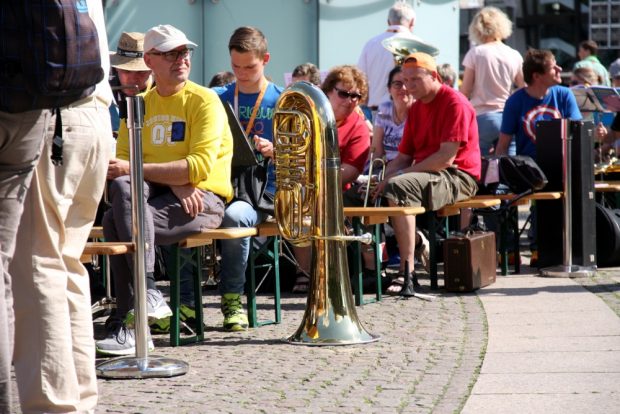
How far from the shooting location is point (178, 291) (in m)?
6.54

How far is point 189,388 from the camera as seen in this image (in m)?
5.41

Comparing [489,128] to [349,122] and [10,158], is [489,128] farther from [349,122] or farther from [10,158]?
[10,158]

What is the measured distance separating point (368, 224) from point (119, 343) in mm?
2418

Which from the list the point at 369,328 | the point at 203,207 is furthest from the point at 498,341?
the point at 203,207

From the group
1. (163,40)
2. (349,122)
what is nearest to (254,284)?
(163,40)

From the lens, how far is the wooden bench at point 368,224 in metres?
8.05

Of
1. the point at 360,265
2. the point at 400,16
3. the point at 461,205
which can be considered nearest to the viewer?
the point at 360,265

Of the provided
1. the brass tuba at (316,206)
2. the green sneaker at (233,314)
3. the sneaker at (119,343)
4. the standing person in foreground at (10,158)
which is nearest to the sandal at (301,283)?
the green sneaker at (233,314)

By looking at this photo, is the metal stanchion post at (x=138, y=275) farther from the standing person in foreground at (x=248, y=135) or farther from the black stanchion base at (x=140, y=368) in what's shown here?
the standing person in foreground at (x=248, y=135)

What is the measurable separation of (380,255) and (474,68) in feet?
12.5

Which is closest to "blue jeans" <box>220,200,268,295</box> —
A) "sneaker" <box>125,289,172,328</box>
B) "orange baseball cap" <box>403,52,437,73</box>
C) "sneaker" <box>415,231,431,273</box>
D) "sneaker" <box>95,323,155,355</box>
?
"sneaker" <box>125,289,172,328</box>

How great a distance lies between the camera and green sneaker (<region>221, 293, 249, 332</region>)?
7.12 meters

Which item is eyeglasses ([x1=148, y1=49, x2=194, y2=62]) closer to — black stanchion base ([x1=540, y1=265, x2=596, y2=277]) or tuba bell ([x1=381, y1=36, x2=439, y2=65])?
black stanchion base ([x1=540, y1=265, x2=596, y2=277])

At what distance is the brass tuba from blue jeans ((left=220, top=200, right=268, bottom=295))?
0.29 metres
